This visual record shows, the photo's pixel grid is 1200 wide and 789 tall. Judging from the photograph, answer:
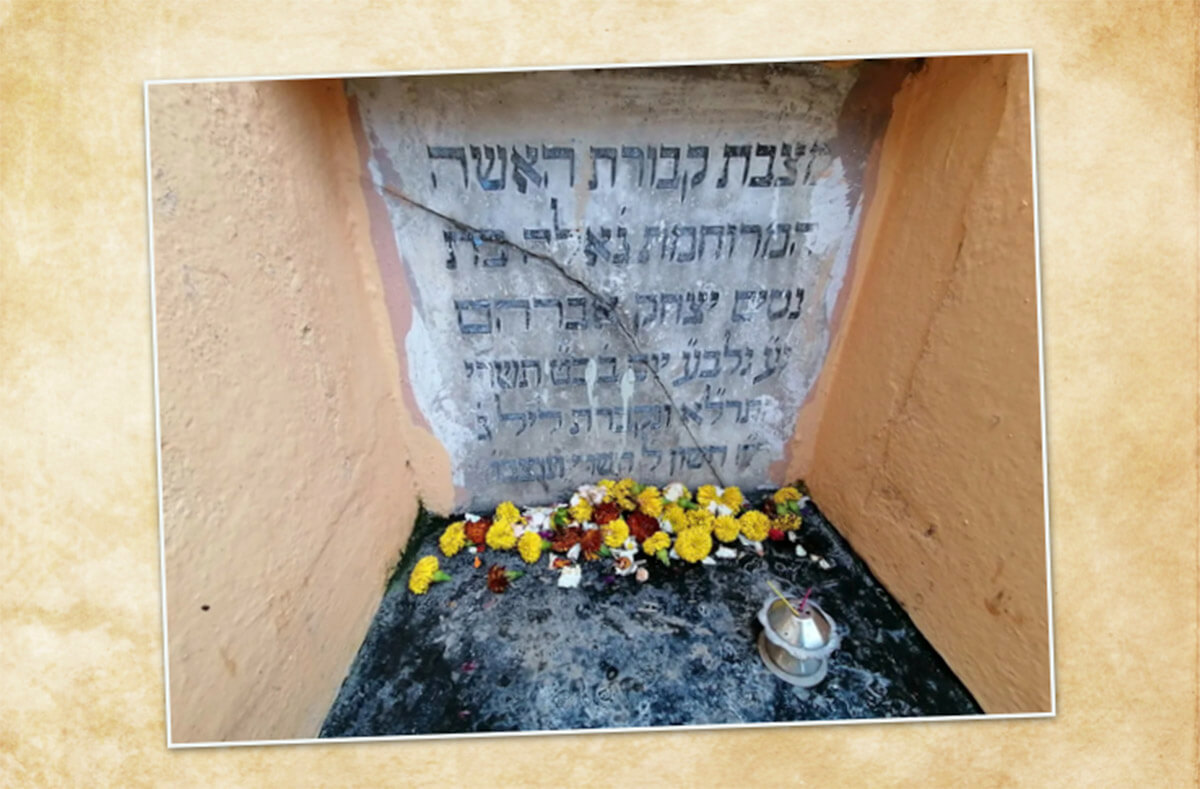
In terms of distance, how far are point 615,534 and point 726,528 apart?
35cm

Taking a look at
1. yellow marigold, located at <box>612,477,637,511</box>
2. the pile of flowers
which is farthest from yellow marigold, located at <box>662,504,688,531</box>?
yellow marigold, located at <box>612,477,637,511</box>

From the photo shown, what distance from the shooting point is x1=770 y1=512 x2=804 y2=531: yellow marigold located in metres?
1.83

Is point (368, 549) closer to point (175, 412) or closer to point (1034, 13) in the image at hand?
point (175, 412)

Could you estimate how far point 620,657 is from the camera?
144cm

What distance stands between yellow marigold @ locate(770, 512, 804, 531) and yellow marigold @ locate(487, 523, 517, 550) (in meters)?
0.83

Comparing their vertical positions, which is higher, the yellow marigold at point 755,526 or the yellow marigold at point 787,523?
the yellow marigold at point 755,526

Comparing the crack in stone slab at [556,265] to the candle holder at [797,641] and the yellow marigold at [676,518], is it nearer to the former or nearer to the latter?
the yellow marigold at [676,518]

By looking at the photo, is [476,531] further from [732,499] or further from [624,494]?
[732,499]

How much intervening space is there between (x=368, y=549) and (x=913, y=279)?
158 cm

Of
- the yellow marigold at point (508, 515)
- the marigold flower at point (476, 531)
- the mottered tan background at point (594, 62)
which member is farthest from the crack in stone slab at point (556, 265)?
the marigold flower at point (476, 531)

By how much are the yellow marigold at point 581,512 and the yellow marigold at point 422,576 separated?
450 mm

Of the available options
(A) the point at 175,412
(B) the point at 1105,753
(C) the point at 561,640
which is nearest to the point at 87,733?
(A) the point at 175,412

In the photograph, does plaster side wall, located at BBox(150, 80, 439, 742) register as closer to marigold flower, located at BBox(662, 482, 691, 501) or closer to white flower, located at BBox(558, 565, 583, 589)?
white flower, located at BBox(558, 565, 583, 589)

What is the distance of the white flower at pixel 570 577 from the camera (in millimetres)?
1643
